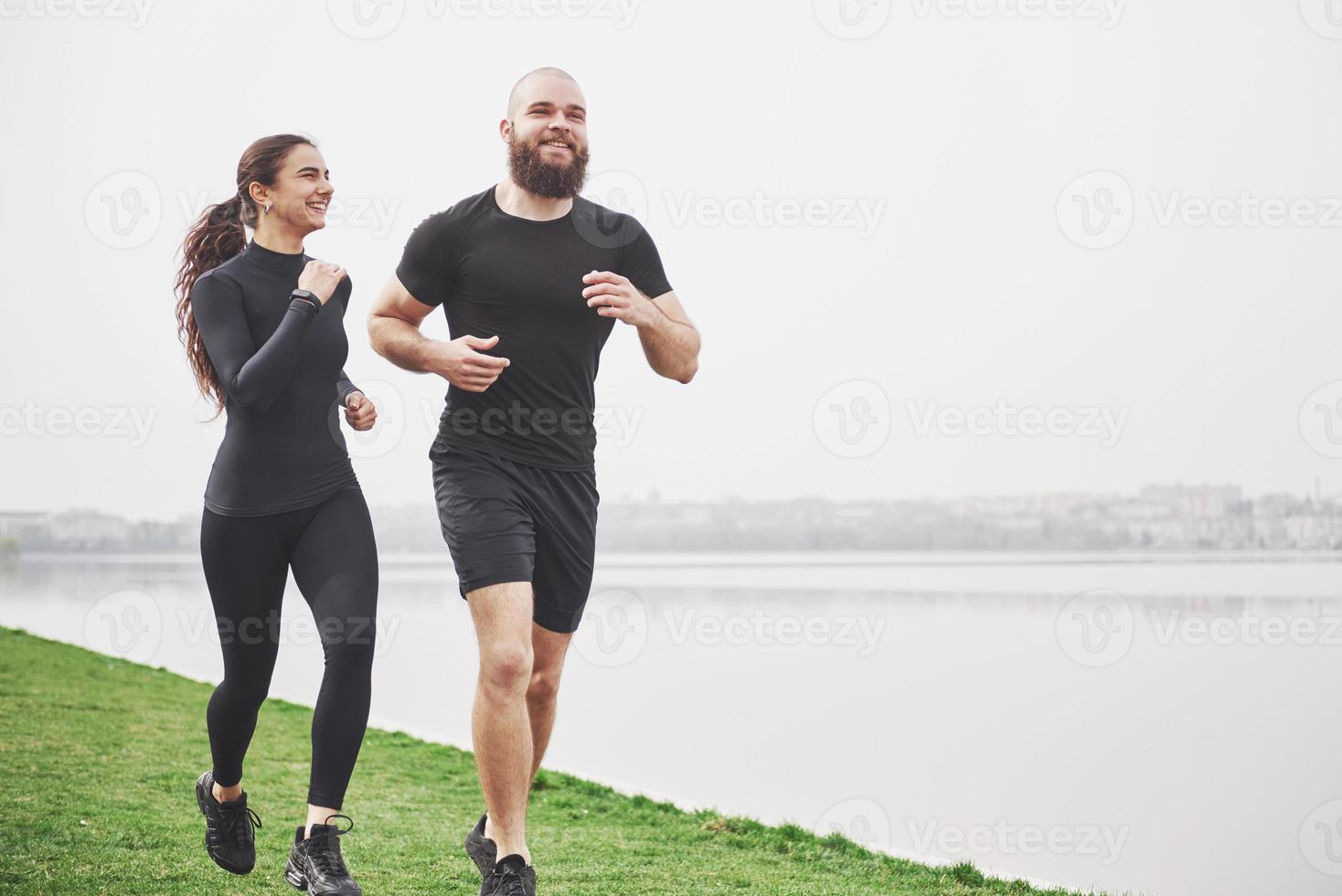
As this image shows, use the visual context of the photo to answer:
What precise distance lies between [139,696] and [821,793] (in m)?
5.85

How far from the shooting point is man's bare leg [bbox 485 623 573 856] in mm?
3811

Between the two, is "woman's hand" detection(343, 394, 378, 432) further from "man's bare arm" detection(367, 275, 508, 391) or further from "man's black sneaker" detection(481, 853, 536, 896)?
"man's black sneaker" detection(481, 853, 536, 896)

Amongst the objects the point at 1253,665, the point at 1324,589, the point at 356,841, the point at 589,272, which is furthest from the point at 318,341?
the point at 1324,589

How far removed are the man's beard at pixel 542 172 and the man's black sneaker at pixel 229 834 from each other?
6.92 ft

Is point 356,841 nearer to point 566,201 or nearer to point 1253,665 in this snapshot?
point 566,201

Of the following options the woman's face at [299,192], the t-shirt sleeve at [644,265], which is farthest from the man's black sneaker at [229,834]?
the t-shirt sleeve at [644,265]

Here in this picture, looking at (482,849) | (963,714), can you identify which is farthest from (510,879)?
(963,714)

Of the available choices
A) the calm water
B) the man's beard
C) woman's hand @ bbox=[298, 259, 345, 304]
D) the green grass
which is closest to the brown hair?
woman's hand @ bbox=[298, 259, 345, 304]

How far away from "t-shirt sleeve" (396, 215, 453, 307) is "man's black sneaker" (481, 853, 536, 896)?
167 centimetres

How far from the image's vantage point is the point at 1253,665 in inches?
607

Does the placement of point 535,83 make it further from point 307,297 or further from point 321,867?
point 321,867

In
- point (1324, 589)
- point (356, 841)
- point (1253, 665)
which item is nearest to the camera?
point (356, 841)

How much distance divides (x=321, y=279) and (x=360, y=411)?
1.35 ft

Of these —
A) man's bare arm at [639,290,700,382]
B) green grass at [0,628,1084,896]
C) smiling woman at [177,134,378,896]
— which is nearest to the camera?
smiling woman at [177,134,378,896]
